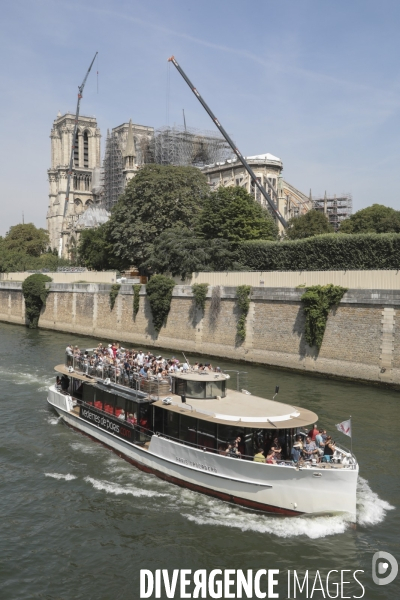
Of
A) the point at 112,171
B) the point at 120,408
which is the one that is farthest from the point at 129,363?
the point at 112,171

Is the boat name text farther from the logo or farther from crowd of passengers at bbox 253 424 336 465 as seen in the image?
the logo

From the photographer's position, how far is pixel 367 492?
52.2 feet

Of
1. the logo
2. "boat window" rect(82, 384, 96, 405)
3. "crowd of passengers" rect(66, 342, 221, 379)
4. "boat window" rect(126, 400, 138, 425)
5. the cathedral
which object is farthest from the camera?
the cathedral

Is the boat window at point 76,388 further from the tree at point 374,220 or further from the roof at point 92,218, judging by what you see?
the roof at point 92,218

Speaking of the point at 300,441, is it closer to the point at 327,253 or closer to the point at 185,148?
the point at 327,253

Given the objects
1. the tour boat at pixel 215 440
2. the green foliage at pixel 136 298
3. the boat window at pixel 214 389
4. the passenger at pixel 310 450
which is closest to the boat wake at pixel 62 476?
the tour boat at pixel 215 440

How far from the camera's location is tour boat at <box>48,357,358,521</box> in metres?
14.3

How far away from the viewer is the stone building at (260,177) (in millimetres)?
98750

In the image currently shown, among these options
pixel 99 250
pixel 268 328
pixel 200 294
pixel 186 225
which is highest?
pixel 186 225

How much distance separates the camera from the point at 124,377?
67.3ft

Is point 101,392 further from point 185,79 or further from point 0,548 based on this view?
point 185,79

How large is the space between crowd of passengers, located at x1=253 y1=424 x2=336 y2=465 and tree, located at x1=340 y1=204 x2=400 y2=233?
48726 millimetres

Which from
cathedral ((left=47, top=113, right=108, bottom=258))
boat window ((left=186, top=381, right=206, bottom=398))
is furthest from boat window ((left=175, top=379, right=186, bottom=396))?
cathedral ((left=47, top=113, right=108, bottom=258))

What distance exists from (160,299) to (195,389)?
24378 mm
